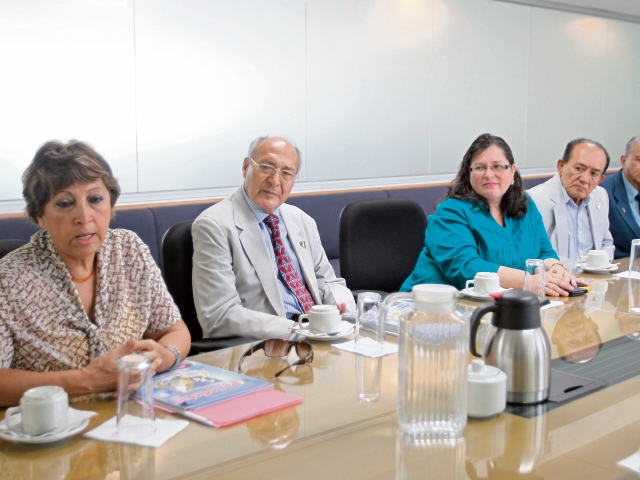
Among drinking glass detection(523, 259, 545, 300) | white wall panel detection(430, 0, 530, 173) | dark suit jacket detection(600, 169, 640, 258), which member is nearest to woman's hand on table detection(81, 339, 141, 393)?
drinking glass detection(523, 259, 545, 300)

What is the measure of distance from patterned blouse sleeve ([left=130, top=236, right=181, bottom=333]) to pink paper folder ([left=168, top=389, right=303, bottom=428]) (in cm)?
57

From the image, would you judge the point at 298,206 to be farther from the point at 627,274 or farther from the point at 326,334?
the point at 326,334

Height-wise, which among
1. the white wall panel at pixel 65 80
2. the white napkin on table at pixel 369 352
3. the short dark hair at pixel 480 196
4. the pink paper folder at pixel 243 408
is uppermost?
the white wall panel at pixel 65 80

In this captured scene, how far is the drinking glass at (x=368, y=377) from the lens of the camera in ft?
5.03

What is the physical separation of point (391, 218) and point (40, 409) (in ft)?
7.70

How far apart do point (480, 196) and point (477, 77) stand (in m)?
3.00

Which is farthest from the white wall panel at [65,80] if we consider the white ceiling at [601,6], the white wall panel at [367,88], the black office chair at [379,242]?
the white ceiling at [601,6]

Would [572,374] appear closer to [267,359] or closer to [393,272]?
[267,359]

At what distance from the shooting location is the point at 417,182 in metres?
5.58

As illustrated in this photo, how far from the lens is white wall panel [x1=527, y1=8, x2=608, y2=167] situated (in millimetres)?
6336

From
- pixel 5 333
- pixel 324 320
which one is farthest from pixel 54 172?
pixel 324 320

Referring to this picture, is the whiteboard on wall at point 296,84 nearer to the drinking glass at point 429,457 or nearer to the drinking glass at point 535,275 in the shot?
the drinking glass at point 535,275

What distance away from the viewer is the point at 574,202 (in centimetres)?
369

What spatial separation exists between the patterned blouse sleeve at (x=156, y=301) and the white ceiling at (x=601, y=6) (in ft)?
16.0
